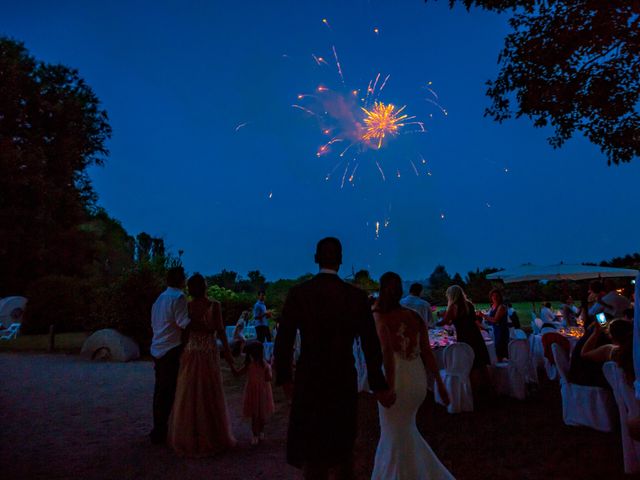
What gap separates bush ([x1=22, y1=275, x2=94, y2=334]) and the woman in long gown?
18696mm

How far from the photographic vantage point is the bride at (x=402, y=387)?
11.6 ft

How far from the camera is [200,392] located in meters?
4.93

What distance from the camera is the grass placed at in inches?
636

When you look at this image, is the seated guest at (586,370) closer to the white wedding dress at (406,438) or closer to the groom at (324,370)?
the white wedding dress at (406,438)

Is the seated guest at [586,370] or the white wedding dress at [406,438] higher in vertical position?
the seated guest at [586,370]

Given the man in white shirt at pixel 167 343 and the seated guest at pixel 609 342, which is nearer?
the seated guest at pixel 609 342

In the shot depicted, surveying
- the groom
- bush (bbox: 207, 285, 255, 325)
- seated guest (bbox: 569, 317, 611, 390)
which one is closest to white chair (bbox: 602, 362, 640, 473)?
seated guest (bbox: 569, 317, 611, 390)

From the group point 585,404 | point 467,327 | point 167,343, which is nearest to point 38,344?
point 167,343

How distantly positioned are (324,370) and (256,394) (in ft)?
9.55

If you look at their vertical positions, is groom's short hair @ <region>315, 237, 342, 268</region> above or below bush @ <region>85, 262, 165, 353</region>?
below

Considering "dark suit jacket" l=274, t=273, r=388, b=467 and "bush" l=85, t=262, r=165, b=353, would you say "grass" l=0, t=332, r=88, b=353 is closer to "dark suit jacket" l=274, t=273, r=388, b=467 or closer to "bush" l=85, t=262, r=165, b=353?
"bush" l=85, t=262, r=165, b=353

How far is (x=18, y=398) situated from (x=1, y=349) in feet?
34.0

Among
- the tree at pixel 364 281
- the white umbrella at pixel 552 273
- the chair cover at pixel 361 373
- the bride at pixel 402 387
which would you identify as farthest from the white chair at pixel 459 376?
the tree at pixel 364 281

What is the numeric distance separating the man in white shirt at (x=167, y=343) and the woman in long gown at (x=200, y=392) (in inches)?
5.5
